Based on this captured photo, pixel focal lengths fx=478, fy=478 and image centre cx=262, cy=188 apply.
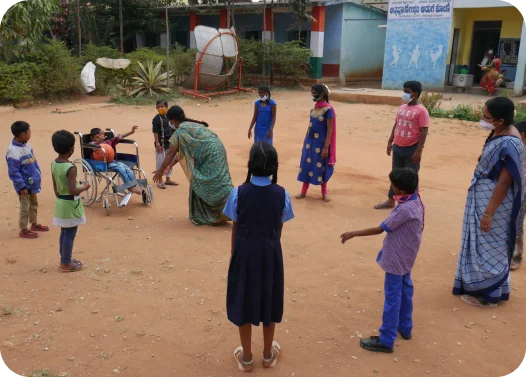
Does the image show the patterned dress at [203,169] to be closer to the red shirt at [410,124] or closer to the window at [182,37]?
the red shirt at [410,124]

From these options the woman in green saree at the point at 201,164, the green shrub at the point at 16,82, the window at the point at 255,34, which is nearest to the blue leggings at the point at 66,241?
the woman in green saree at the point at 201,164

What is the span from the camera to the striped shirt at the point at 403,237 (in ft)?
9.75

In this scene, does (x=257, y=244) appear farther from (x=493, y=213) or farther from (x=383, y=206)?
(x=383, y=206)

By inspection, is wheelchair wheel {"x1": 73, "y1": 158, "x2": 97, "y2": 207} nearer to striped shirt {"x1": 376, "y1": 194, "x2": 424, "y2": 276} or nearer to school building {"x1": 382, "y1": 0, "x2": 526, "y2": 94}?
striped shirt {"x1": 376, "y1": 194, "x2": 424, "y2": 276}

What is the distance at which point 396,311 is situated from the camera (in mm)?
3049

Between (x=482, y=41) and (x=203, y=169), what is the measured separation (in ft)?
56.4

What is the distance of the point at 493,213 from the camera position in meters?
3.49

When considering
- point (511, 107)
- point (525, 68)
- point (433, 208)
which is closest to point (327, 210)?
point (433, 208)

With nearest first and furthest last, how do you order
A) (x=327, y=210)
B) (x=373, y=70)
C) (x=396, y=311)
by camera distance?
(x=396, y=311), (x=327, y=210), (x=373, y=70)

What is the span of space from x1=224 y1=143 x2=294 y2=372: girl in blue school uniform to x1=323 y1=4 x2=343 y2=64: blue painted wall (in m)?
19.2

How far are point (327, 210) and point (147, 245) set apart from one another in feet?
7.85

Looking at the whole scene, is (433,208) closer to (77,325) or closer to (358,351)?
(358,351)

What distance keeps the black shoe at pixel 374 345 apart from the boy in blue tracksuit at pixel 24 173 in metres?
3.59

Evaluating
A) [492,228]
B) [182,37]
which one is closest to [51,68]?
[182,37]
